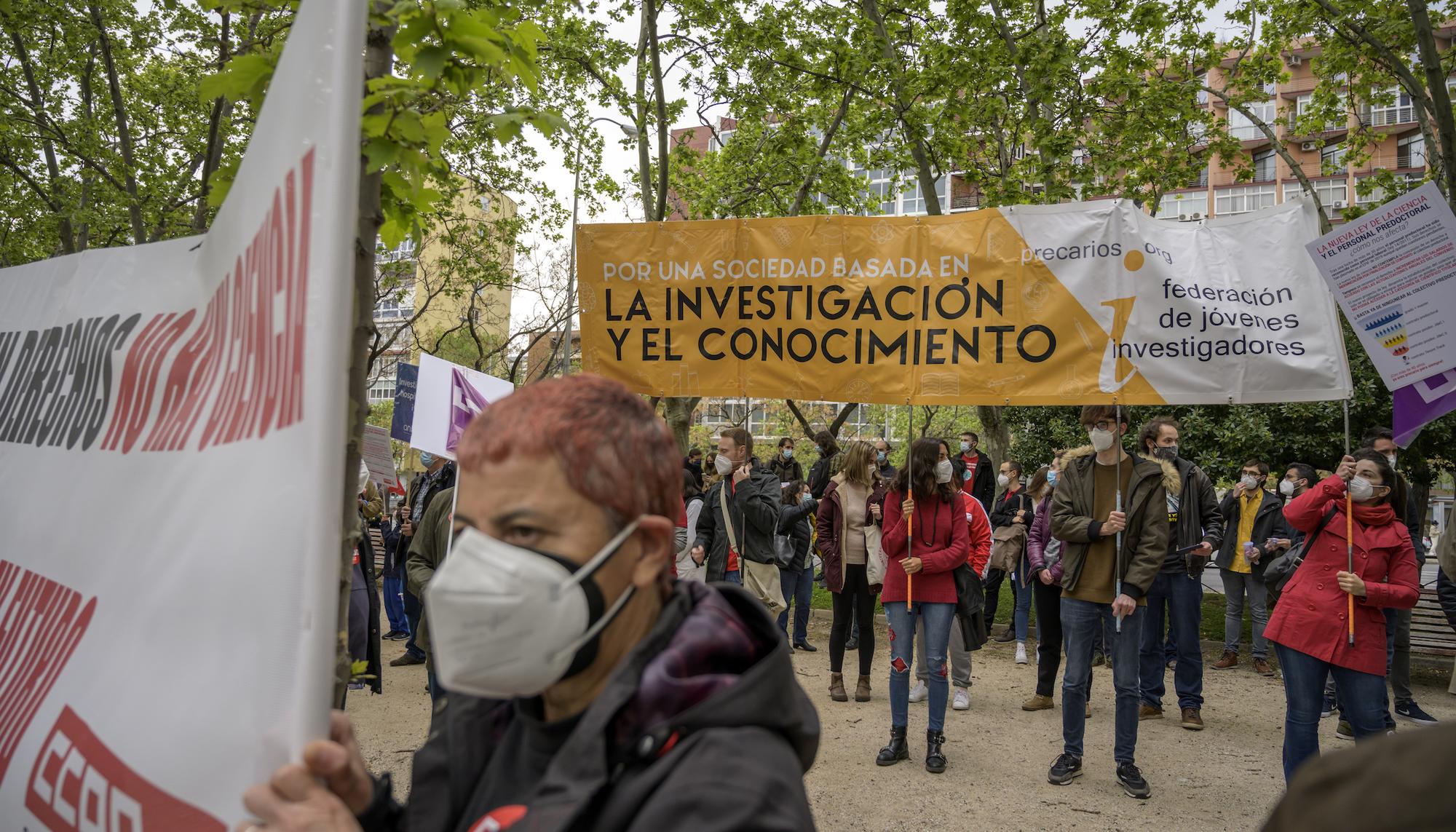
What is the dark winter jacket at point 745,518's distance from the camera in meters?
8.28

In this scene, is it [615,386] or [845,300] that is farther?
[845,300]

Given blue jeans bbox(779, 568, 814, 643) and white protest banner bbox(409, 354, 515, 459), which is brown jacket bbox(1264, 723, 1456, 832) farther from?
blue jeans bbox(779, 568, 814, 643)

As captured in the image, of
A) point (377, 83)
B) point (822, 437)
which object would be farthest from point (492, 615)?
point (822, 437)

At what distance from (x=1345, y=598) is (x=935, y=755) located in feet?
8.42

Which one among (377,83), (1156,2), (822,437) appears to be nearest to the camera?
(377,83)

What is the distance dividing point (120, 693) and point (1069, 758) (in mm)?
5632

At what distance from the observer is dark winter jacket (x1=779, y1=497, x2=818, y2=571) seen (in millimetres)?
9195

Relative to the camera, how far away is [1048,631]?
7820mm

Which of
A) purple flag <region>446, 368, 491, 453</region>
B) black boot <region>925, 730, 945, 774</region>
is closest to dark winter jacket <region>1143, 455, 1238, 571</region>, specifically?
black boot <region>925, 730, 945, 774</region>

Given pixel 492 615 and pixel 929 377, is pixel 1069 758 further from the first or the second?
pixel 492 615

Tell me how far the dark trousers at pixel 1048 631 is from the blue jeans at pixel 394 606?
23.8 ft

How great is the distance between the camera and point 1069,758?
19.6ft

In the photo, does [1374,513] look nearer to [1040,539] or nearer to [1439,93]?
[1040,539]

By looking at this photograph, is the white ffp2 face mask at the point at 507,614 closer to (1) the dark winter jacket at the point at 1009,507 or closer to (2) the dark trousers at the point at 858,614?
(2) the dark trousers at the point at 858,614
